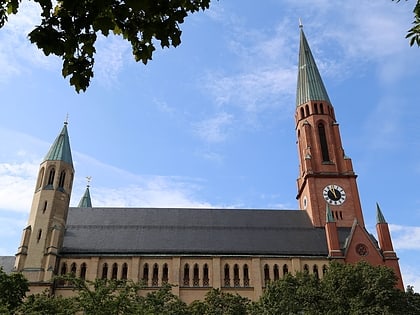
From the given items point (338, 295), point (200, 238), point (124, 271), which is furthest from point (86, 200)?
point (338, 295)

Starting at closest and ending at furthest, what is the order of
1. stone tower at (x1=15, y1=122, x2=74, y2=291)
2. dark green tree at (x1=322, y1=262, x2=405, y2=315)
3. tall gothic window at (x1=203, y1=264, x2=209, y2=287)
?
1. dark green tree at (x1=322, y1=262, x2=405, y2=315)
2. stone tower at (x1=15, y1=122, x2=74, y2=291)
3. tall gothic window at (x1=203, y1=264, x2=209, y2=287)

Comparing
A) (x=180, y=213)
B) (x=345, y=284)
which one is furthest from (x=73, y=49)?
(x=180, y=213)

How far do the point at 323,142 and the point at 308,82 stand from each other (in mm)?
10419

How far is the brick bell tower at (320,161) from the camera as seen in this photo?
5153 cm

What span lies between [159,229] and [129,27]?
1778 inches

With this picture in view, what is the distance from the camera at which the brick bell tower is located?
51531mm

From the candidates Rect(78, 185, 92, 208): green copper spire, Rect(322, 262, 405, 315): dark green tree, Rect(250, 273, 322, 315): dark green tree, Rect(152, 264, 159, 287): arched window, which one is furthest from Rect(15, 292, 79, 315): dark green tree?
Rect(78, 185, 92, 208): green copper spire

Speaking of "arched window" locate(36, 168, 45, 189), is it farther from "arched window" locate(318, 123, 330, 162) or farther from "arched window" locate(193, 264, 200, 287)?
"arched window" locate(318, 123, 330, 162)

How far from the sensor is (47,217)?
4525cm

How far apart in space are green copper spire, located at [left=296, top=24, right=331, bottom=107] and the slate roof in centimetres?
1700

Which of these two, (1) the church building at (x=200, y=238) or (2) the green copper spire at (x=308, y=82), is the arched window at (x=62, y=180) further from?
(2) the green copper spire at (x=308, y=82)

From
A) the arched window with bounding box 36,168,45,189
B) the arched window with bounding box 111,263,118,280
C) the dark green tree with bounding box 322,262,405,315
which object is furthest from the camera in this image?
the arched window with bounding box 36,168,45,189

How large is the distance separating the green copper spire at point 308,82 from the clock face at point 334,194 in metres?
14.1

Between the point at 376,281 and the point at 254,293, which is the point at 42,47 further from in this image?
the point at 254,293
